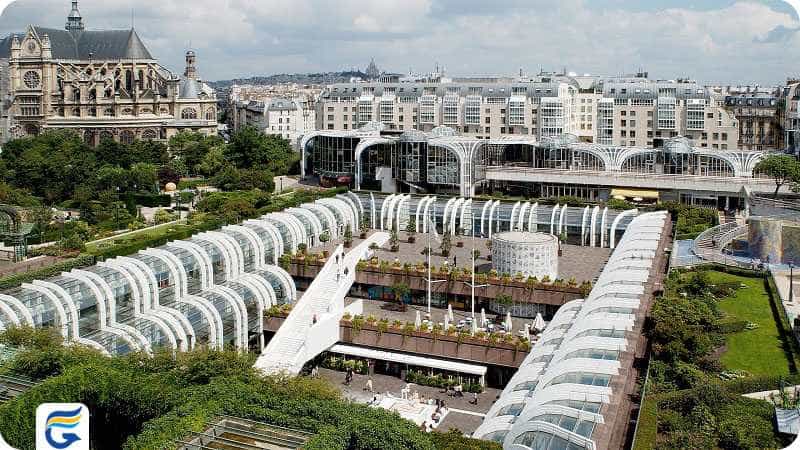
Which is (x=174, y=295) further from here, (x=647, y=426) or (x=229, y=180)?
(x=229, y=180)

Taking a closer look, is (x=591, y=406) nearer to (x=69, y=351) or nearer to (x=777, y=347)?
(x=777, y=347)

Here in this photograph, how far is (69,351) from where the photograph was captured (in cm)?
2181

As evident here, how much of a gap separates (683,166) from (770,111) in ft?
75.1

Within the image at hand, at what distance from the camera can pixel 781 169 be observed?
4731 centimetres

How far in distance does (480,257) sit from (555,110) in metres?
28.7

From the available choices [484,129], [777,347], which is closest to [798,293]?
[777,347]

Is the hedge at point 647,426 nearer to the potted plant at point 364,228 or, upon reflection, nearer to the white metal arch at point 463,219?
the white metal arch at point 463,219

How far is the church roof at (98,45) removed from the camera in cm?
8494

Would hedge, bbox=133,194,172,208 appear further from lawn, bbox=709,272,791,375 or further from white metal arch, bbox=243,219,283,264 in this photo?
lawn, bbox=709,272,791,375

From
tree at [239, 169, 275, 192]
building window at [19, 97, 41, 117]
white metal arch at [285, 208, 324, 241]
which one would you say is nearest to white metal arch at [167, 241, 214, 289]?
white metal arch at [285, 208, 324, 241]

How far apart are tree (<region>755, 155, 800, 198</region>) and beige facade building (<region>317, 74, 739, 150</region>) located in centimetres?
1544

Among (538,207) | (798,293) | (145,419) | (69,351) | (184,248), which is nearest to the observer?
(145,419)

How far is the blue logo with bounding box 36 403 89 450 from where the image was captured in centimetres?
1575

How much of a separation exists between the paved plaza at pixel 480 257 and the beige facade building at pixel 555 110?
22.1 meters
